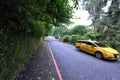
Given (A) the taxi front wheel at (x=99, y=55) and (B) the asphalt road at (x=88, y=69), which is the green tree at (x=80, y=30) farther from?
(B) the asphalt road at (x=88, y=69)

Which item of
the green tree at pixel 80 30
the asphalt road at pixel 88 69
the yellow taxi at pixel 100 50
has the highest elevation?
the green tree at pixel 80 30

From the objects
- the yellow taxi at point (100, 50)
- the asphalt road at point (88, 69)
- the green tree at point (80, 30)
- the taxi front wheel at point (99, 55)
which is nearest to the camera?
the asphalt road at point (88, 69)

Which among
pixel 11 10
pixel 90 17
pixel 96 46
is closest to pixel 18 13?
pixel 11 10

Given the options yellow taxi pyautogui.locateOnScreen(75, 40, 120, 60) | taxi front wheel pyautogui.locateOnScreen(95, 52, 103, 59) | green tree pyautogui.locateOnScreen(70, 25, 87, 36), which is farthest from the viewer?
green tree pyautogui.locateOnScreen(70, 25, 87, 36)

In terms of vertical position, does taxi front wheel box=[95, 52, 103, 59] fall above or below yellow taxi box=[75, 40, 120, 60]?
below

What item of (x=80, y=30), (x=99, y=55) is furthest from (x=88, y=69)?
(x=80, y=30)

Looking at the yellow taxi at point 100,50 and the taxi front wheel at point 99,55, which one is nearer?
the yellow taxi at point 100,50

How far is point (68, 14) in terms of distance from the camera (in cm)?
700

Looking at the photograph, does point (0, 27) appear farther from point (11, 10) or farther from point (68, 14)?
point (68, 14)

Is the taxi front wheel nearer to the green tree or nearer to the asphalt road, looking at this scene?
the asphalt road

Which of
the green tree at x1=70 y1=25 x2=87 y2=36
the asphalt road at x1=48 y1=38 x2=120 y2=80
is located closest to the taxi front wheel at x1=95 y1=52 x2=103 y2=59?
the asphalt road at x1=48 y1=38 x2=120 y2=80

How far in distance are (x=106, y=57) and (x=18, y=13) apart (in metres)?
8.25

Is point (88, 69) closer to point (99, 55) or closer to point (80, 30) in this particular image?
point (99, 55)

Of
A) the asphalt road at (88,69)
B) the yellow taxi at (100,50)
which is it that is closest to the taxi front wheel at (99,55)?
the yellow taxi at (100,50)
